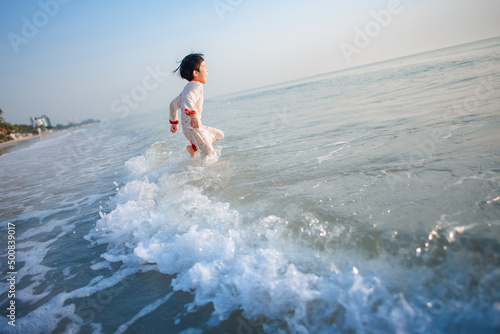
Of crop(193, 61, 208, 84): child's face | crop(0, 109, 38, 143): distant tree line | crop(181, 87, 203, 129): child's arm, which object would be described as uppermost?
crop(0, 109, 38, 143): distant tree line

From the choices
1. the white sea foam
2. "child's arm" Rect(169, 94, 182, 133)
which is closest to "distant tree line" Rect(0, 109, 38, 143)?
"child's arm" Rect(169, 94, 182, 133)

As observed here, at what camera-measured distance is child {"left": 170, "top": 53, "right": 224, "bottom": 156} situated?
5.01 meters

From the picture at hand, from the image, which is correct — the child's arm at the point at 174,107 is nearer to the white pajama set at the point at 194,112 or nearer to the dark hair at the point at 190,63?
the white pajama set at the point at 194,112

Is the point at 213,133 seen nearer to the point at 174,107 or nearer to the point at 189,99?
the point at 189,99

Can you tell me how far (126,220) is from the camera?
3.07 meters

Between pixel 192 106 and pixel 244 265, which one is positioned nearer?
pixel 244 265

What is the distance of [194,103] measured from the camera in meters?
5.08

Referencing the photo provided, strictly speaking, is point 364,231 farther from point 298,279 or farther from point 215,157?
point 215,157

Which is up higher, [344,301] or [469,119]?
[469,119]

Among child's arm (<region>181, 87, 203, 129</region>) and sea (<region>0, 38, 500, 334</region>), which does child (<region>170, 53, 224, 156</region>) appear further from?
sea (<region>0, 38, 500, 334</region>)

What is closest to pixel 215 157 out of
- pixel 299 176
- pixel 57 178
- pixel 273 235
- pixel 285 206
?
pixel 299 176

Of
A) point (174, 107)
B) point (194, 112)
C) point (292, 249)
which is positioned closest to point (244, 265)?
point (292, 249)

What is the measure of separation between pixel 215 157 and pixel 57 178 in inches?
186

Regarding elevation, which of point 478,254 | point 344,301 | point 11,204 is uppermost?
point 11,204
